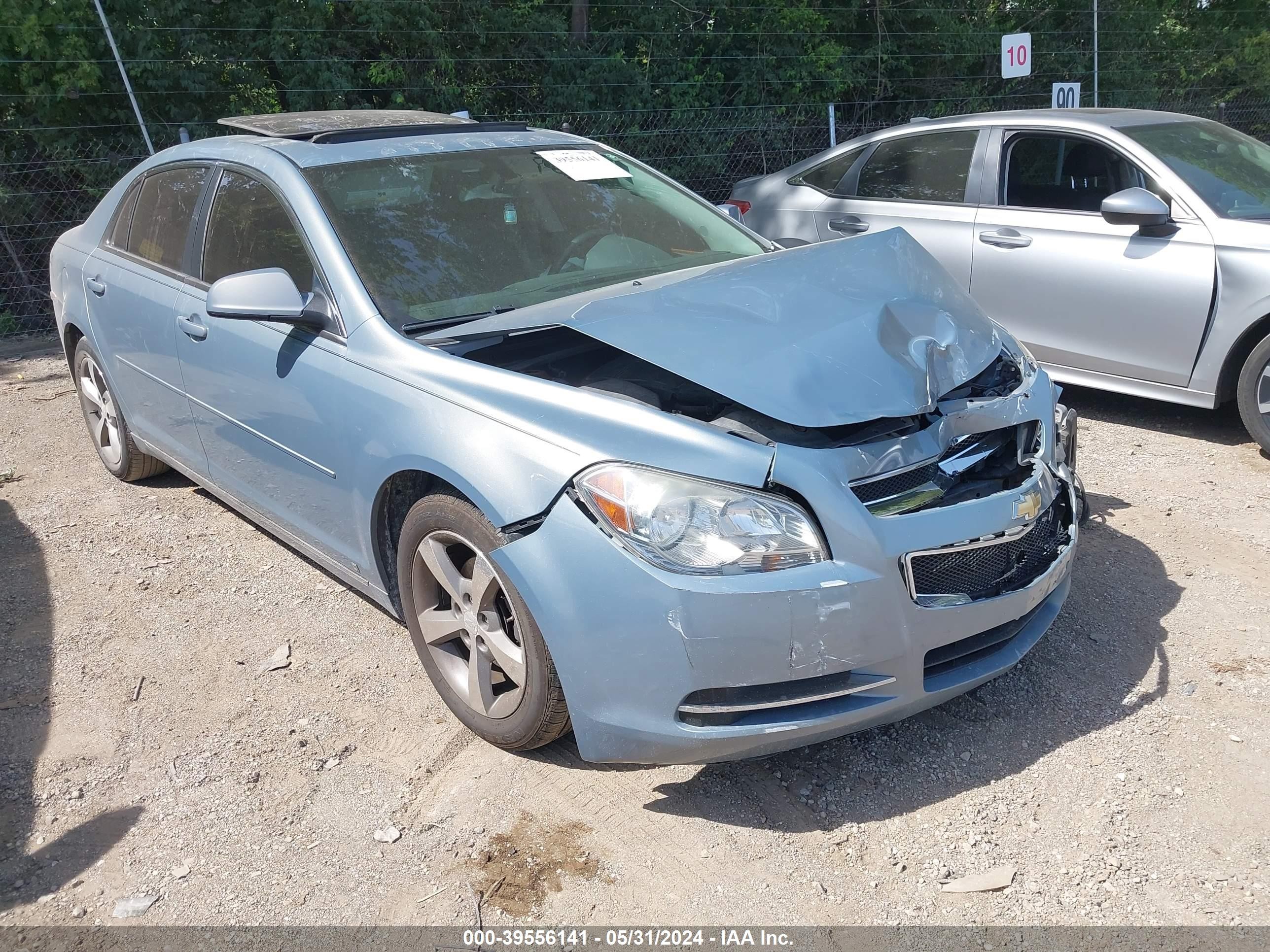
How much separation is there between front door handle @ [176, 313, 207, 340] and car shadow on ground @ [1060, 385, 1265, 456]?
4.48 meters

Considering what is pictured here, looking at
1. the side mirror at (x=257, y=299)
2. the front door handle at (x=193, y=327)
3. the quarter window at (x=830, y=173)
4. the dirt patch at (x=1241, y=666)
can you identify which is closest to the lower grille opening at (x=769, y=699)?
the dirt patch at (x=1241, y=666)

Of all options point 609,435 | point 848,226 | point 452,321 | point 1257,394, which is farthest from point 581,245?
point 1257,394

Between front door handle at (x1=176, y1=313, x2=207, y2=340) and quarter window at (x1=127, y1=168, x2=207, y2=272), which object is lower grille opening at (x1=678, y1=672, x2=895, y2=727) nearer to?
front door handle at (x1=176, y1=313, x2=207, y2=340)

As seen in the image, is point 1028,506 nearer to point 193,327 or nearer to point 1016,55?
point 193,327

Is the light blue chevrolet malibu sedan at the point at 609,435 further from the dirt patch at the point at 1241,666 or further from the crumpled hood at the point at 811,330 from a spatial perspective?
the dirt patch at the point at 1241,666

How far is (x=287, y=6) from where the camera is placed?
1016 centimetres

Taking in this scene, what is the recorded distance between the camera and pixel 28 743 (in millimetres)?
3354

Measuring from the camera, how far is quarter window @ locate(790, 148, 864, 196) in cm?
683

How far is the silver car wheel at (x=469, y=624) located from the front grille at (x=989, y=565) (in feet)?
3.53

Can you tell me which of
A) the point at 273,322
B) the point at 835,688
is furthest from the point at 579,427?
the point at 273,322

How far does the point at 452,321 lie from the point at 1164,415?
169 inches

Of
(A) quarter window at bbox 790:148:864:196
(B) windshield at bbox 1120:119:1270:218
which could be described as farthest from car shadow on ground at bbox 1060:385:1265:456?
(A) quarter window at bbox 790:148:864:196

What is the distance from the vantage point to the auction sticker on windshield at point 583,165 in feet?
13.5

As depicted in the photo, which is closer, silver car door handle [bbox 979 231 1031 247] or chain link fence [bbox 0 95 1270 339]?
silver car door handle [bbox 979 231 1031 247]
